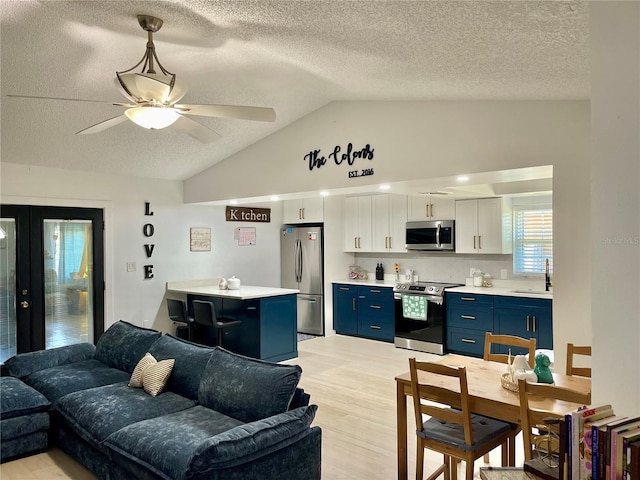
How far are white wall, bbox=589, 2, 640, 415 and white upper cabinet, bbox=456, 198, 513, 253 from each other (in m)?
4.40

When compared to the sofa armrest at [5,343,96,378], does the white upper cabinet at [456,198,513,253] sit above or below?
above

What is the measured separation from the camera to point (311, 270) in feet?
24.6

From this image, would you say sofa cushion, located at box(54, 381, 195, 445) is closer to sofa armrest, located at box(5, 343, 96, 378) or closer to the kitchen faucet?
sofa armrest, located at box(5, 343, 96, 378)

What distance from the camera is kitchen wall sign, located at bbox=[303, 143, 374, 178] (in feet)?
14.9

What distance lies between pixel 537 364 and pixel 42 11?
3.48 meters

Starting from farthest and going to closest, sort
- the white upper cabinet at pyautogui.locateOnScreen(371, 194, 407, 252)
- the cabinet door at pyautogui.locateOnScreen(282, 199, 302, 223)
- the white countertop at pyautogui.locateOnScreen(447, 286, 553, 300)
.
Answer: the cabinet door at pyautogui.locateOnScreen(282, 199, 302, 223) → the white upper cabinet at pyautogui.locateOnScreen(371, 194, 407, 252) → the white countertop at pyautogui.locateOnScreen(447, 286, 553, 300)

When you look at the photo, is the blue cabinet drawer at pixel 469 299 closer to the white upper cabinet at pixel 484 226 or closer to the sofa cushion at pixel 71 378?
the white upper cabinet at pixel 484 226

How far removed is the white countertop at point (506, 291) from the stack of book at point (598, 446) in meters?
4.22

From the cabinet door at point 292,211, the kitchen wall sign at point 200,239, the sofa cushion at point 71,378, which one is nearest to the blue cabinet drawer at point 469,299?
the cabinet door at point 292,211

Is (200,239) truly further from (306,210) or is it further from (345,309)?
(345,309)

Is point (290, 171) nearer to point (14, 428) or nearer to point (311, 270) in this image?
point (311, 270)

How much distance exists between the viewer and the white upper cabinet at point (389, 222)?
23.0ft

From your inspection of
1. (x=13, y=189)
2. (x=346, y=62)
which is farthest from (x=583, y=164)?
(x=13, y=189)

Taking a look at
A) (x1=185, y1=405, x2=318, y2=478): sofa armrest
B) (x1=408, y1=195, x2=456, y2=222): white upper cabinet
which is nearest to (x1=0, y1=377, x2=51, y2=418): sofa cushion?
(x1=185, y1=405, x2=318, y2=478): sofa armrest
